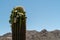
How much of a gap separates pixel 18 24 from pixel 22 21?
27 cm

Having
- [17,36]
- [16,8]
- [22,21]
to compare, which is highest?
[16,8]

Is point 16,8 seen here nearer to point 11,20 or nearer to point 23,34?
point 11,20

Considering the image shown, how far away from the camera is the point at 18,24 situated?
442 inches

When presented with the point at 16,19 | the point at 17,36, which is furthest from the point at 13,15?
the point at 17,36

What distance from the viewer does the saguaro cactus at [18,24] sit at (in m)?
11.1

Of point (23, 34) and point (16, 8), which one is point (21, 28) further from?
point (16, 8)

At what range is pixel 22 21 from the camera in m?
11.3

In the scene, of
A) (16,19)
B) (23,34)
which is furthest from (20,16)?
(23,34)

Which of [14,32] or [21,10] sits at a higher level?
[21,10]

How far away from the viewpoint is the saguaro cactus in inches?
437

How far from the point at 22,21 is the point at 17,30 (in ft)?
1.85

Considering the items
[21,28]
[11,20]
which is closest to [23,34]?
[21,28]

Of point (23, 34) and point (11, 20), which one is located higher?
point (11, 20)

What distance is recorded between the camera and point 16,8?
37.9ft
